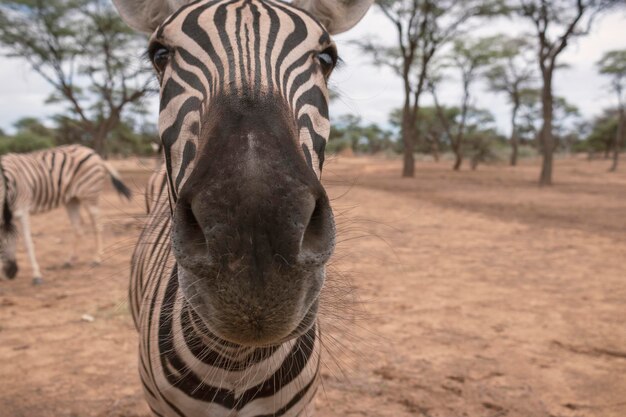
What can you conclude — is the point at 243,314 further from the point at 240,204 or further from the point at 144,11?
the point at 144,11

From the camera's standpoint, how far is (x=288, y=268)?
3.23 ft

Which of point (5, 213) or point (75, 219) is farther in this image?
point (75, 219)

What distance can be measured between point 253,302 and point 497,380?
10.6 ft

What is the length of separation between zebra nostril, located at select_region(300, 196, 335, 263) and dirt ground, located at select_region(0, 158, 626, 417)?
0.43 meters

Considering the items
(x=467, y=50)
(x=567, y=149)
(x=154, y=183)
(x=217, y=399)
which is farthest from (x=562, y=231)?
(x=567, y=149)

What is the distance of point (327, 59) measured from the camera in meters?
1.55

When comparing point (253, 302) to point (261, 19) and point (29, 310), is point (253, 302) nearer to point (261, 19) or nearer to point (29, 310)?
point (261, 19)

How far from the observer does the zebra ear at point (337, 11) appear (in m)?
1.98

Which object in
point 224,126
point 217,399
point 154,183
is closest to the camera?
point 224,126

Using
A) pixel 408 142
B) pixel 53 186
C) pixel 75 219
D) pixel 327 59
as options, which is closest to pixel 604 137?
pixel 408 142

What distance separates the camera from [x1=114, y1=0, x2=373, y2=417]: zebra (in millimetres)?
966

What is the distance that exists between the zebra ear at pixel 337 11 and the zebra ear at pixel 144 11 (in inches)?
24.4

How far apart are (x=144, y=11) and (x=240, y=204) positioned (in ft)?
5.38

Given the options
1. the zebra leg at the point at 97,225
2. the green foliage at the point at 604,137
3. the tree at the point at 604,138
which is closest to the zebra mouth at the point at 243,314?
the zebra leg at the point at 97,225
